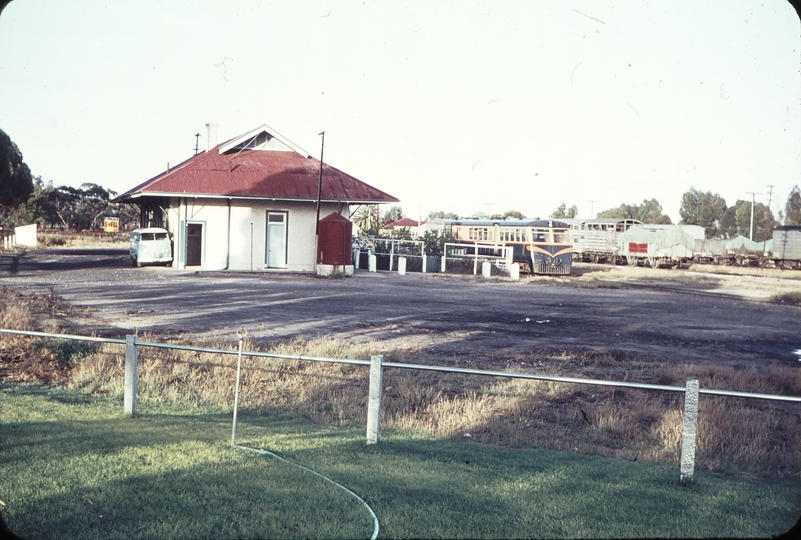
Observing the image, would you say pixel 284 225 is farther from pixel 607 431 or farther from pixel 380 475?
pixel 380 475

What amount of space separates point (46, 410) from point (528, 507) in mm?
5329

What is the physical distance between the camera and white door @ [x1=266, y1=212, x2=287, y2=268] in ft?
112

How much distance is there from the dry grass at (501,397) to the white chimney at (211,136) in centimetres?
2732

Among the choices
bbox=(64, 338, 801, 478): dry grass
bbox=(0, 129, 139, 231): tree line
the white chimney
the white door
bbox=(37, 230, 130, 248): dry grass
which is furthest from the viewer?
bbox=(0, 129, 139, 231): tree line

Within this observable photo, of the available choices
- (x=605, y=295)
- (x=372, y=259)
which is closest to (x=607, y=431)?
(x=605, y=295)

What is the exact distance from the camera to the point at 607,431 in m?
8.75

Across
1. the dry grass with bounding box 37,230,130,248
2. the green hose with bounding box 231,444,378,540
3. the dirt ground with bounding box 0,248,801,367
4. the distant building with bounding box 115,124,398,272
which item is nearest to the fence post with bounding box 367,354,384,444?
the green hose with bounding box 231,444,378,540

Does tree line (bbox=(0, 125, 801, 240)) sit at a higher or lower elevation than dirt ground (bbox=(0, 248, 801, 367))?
higher

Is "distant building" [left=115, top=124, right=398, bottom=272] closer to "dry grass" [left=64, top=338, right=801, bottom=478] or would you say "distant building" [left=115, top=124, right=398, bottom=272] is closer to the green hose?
"dry grass" [left=64, top=338, right=801, bottom=478]

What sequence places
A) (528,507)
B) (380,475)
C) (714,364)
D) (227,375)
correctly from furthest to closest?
1. (714,364)
2. (227,375)
3. (380,475)
4. (528,507)

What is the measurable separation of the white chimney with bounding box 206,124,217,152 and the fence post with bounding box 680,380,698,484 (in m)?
36.4

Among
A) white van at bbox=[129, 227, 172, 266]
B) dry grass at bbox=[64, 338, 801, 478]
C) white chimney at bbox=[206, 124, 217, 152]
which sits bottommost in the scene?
dry grass at bbox=[64, 338, 801, 478]

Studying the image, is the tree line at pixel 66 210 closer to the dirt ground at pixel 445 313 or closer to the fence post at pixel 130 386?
the dirt ground at pixel 445 313

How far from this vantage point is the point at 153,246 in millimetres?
33656
